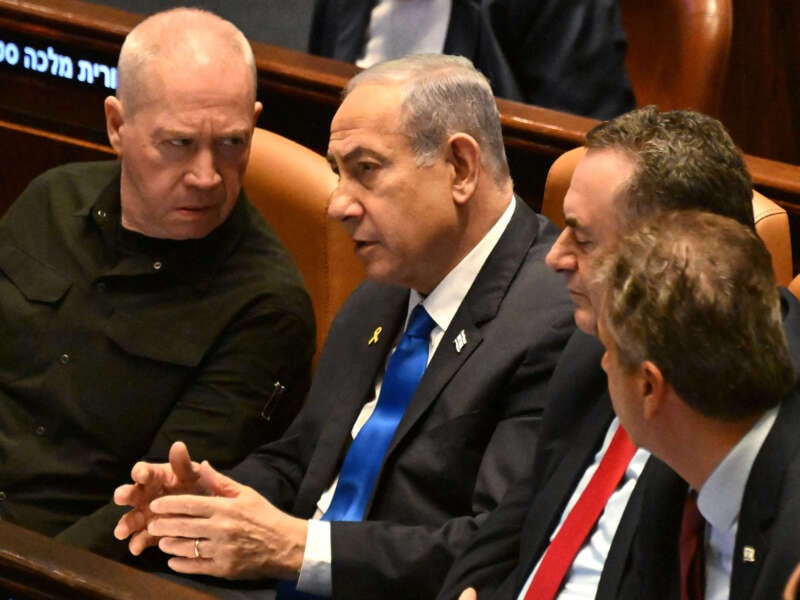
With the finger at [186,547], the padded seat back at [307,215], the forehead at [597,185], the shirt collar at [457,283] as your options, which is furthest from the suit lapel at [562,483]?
the padded seat back at [307,215]

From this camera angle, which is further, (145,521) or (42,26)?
(42,26)

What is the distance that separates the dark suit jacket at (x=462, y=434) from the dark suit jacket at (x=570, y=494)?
67 mm

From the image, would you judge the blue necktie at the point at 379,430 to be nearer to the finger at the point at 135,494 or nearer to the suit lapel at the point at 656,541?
the finger at the point at 135,494

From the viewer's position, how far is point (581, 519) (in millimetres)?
1727

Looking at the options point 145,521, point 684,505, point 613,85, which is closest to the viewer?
point 684,505

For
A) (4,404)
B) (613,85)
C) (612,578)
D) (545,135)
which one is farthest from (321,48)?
(612,578)

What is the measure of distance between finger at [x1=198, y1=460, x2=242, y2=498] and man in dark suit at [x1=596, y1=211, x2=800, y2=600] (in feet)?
2.32

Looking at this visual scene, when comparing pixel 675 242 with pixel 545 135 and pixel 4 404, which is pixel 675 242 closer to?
pixel 545 135

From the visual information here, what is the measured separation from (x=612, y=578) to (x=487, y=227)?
0.63m

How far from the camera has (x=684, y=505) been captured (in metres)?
1.54

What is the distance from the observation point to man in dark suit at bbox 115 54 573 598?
193 centimetres

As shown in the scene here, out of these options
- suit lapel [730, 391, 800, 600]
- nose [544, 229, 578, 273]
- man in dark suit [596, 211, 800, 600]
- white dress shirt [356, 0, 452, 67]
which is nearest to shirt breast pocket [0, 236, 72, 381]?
nose [544, 229, 578, 273]

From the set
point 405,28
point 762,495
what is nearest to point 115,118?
point 405,28

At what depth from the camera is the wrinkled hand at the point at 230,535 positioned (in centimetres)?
193
